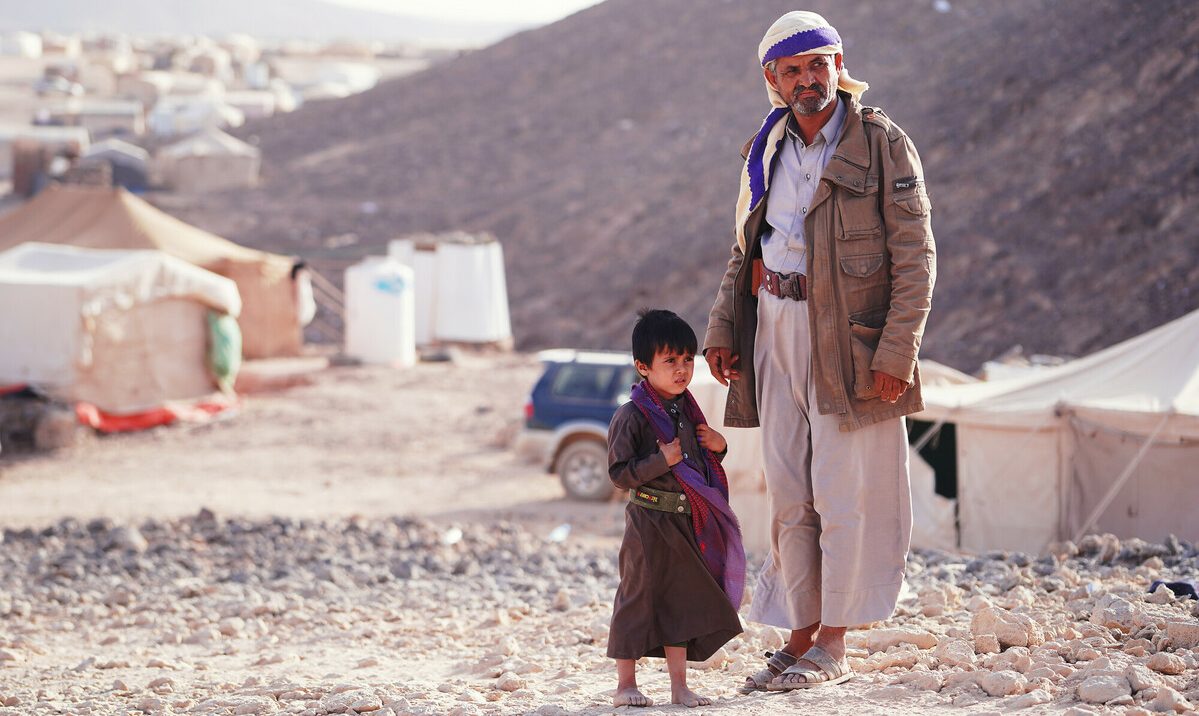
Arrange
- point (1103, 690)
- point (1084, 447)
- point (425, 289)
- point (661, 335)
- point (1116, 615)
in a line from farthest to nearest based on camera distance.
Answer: point (425, 289)
point (1084, 447)
point (1116, 615)
point (661, 335)
point (1103, 690)

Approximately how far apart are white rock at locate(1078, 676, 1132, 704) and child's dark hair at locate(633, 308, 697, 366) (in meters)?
1.35

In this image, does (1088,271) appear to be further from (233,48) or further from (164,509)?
(233,48)

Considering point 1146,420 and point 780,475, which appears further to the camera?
point 1146,420

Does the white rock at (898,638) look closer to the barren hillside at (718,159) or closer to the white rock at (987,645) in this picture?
the white rock at (987,645)

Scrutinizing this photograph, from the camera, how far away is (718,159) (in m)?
29.4

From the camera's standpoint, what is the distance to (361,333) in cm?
1923

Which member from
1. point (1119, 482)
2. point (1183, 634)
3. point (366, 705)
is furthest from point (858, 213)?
point (1119, 482)

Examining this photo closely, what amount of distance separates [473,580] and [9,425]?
28.3 feet

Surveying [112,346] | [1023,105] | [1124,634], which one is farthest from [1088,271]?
[1124,634]

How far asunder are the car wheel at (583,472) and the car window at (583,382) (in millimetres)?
433

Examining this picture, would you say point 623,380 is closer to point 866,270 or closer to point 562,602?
point 562,602

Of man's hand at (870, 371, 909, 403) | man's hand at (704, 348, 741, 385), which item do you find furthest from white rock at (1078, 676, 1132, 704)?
man's hand at (704, 348, 741, 385)

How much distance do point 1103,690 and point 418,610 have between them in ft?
13.1

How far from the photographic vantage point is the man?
147 inches
